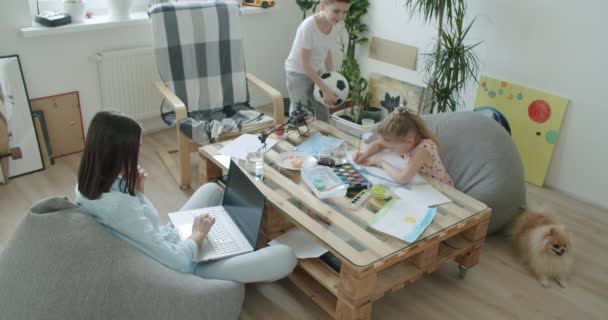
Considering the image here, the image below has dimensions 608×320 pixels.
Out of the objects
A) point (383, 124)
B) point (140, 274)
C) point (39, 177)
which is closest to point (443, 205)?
point (383, 124)

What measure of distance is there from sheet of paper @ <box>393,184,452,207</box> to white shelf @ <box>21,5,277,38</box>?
83.7 inches

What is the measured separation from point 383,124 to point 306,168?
41 centimetres

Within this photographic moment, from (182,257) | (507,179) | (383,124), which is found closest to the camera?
(182,257)

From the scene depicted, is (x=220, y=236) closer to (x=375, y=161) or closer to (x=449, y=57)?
(x=375, y=161)

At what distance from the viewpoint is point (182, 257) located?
1940 mm

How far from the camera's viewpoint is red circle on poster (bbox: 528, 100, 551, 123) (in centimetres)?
328

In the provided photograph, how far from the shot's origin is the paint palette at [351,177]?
2.37 metres

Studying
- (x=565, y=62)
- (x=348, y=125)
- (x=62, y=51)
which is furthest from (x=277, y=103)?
(x=565, y=62)

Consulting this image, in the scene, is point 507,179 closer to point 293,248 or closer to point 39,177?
point 293,248

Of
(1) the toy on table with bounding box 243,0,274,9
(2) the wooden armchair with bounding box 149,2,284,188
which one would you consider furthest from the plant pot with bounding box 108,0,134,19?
(1) the toy on table with bounding box 243,0,274,9

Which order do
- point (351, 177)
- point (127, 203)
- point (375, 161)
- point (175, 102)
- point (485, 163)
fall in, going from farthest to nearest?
point (175, 102) < point (485, 163) < point (375, 161) < point (351, 177) < point (127, 203)

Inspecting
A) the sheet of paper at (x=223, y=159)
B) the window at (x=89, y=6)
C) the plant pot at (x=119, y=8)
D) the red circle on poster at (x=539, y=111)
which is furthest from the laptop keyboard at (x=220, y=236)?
the red circle on poster at (x=539, y=111)

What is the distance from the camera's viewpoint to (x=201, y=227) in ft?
6.91

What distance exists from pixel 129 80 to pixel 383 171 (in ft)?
6.39
